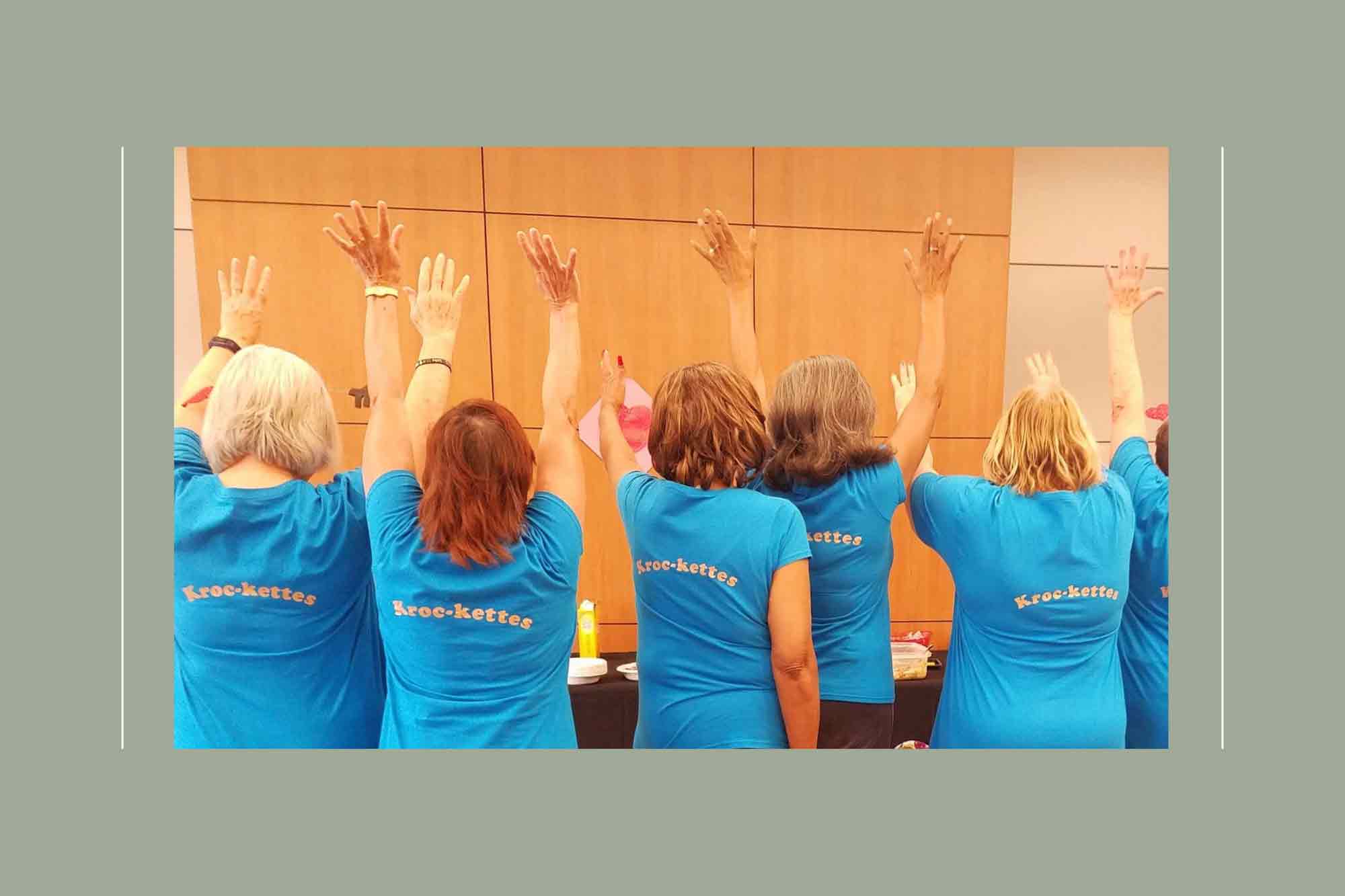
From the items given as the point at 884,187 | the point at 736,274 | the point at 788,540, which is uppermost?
the point at 884,187

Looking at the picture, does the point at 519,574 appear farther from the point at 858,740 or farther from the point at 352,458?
the point at 858,740

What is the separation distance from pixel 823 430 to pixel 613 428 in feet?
2.04

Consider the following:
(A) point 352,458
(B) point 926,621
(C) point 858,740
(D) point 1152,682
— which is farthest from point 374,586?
(D) point 1152,682

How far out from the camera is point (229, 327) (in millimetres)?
3590

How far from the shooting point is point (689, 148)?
3.76 metres

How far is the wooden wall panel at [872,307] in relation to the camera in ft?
12.5

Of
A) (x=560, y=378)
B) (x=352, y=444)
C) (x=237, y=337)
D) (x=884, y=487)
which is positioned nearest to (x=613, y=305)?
(x=560, y=378)

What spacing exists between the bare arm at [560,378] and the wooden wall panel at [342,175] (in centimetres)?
32

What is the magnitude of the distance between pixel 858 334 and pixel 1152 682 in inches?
54.9

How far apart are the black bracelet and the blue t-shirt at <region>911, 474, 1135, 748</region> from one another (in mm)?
2059

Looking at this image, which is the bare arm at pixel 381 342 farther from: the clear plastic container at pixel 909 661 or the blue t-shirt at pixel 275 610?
the clear plastic container at pixel 909 661

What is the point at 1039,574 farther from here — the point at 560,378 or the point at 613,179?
the point at 613,179

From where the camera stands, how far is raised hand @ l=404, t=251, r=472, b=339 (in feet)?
11.3

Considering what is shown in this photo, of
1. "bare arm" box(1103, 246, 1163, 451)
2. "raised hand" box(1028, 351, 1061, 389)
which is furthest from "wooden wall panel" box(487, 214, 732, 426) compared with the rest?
"bare arm" box(1103, 246, 1163, 451)
